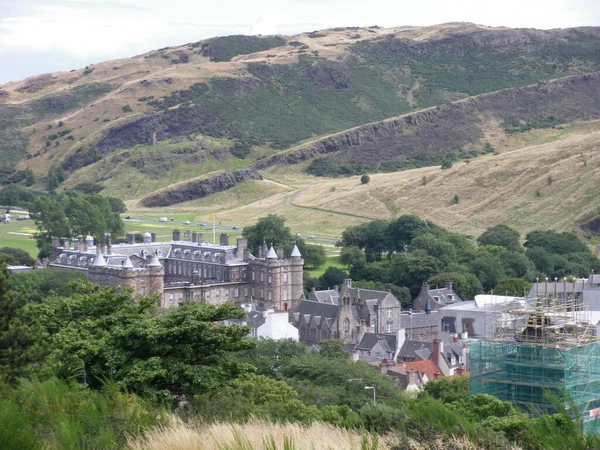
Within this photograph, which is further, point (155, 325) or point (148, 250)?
point (148, 250)

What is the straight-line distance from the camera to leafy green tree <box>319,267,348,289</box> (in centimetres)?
10702

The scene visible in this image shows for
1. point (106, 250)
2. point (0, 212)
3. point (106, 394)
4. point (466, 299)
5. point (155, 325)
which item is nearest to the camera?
point (106, 394)

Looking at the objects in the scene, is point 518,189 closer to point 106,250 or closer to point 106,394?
point 106,250

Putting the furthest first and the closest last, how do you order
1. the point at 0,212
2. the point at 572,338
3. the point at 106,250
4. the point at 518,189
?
the point at 0,212 → the point at 518,189 → the point at 106,250 → the point at 572,338

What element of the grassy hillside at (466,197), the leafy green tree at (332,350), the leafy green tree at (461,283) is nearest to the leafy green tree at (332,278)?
the leafy green tree at (461,283)

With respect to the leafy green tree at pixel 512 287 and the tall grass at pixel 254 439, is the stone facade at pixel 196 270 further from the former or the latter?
the tall grass at pixel 254 439

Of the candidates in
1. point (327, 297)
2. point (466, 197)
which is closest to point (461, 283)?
point (327, 297)

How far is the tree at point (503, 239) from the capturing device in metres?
124

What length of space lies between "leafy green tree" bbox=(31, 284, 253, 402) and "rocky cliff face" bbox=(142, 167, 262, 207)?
527ft

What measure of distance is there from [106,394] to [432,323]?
6611cm

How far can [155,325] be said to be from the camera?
3112 cm

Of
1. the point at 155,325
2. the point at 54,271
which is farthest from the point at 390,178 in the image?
the point at 155,325

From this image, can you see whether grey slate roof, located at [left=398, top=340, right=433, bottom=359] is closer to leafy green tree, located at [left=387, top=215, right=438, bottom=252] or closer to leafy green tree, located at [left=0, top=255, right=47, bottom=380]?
leafy green tree, located at [left=0, top=255, right=47, bottom=380]

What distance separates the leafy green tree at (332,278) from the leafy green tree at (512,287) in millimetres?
15103
